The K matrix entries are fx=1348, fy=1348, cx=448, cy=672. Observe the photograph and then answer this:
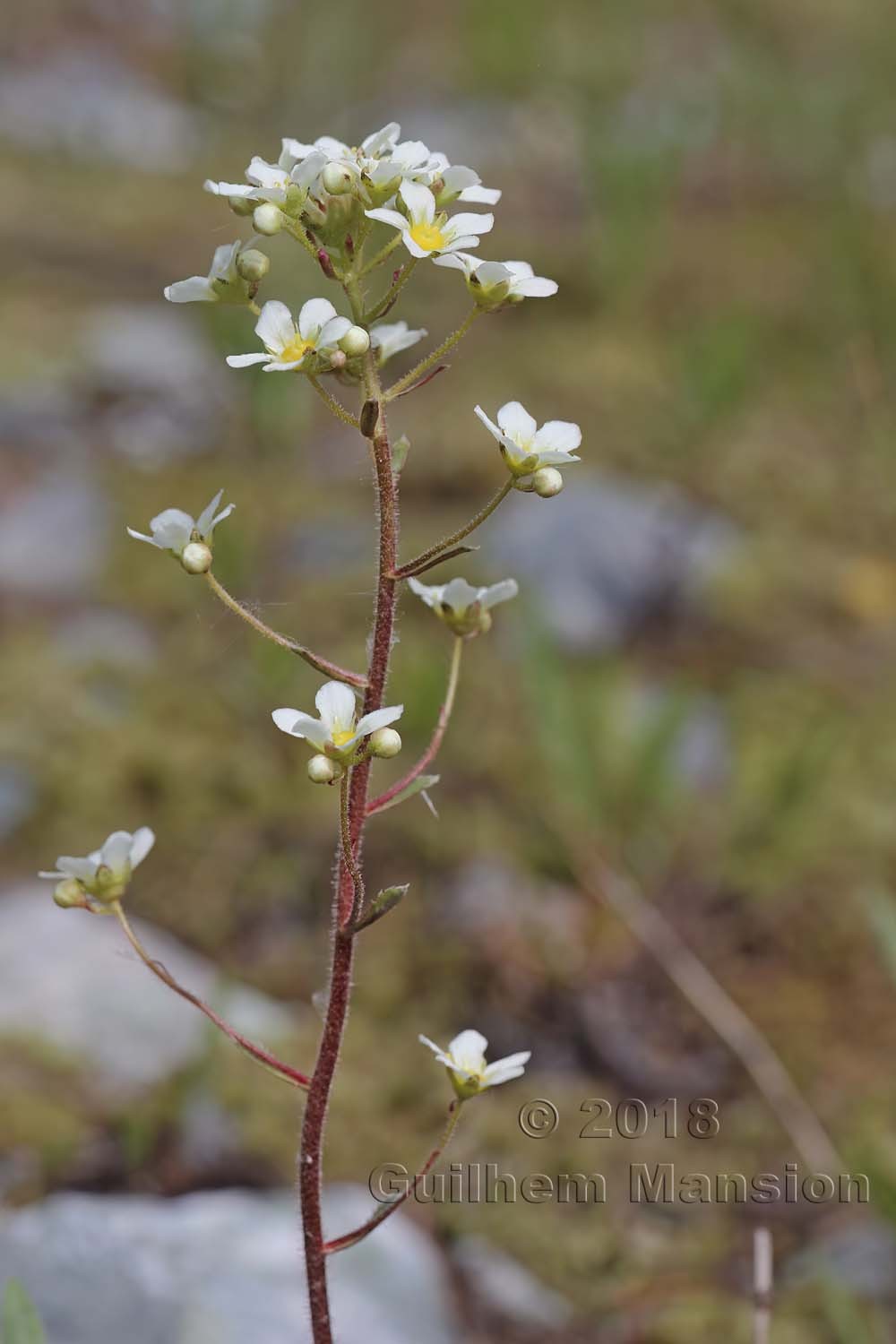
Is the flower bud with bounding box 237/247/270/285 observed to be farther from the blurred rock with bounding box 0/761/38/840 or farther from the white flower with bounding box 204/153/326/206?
the blurred rock with bounding box 0/761/38/840

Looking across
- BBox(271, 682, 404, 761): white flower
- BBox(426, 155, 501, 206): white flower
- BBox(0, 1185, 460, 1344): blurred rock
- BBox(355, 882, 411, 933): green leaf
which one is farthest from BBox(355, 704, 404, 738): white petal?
BBox(0, 1185, 460, 1344): blurred rock

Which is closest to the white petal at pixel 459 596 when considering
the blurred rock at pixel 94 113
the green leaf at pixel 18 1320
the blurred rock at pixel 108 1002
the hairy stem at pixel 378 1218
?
the hairy stem at pixel 378 1218

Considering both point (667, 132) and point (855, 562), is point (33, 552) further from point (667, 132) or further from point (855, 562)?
point (667, 132)

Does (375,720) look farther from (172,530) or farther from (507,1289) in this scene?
(507,1289)

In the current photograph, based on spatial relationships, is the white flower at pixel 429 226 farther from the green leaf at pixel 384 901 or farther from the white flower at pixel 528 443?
the green leaf at pixel 384 901

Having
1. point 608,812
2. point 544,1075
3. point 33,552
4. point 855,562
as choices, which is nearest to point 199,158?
point 33,552

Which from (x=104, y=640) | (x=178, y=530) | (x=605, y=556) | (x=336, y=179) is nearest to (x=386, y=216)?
(x=336, y=179)
